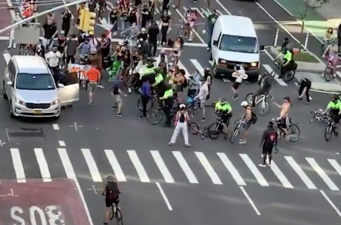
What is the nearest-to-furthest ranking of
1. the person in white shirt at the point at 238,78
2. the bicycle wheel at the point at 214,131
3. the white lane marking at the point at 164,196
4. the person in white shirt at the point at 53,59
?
the white lane marking at the point at 164,196 < the bicycle wheel at the point at 214,131 < the person in white shirt at the point at 53,59 < the person in white shirt at the point at 238,78

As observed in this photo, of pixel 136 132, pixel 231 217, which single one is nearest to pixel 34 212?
pixel 231 217

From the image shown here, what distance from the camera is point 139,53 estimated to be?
38.7 m

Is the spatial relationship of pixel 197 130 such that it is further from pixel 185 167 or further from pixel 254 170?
pixel 254 170

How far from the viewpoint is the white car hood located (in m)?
40.5

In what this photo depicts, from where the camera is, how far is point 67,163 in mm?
29516

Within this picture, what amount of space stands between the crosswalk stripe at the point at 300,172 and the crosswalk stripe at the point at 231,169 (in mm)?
2147

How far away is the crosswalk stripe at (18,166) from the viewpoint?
28.0 meters

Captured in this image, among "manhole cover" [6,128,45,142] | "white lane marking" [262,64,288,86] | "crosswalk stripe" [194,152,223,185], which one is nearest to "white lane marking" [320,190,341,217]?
"crosswalk stripe" [194,152,223,185]

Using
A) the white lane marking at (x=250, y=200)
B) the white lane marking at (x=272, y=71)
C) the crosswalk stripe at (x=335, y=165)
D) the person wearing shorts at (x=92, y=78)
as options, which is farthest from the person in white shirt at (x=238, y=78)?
the white lane marking at (x=250, y=200)

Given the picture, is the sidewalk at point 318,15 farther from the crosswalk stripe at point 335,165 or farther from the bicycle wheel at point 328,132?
the crosswalk stripe at point 335,165

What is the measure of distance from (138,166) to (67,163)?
2311 millimetres

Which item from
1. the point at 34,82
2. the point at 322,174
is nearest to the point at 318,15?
the point at 322,174

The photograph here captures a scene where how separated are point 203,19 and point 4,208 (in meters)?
25.9

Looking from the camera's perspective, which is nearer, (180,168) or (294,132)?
(180,168)
